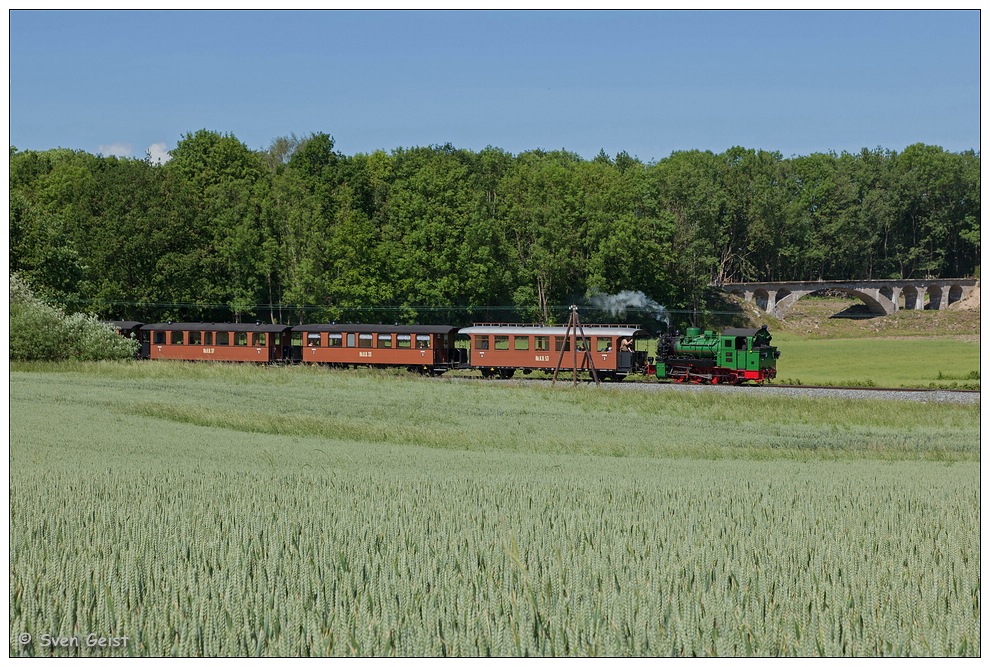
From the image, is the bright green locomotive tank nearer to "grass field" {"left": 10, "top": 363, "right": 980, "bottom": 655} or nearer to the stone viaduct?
"grass field" {"left": 10, "top": 363, "right": 980, "bottom": 655}

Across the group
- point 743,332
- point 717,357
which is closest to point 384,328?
point 717,357

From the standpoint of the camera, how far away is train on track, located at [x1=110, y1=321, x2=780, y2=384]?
1789 inches

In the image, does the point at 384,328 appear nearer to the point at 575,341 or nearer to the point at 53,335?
the point at 575,341

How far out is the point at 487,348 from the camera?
48094 millimetres

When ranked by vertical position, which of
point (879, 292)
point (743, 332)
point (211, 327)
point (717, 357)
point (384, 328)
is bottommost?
point (717, 357)

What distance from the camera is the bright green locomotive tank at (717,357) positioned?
44950 millimetres

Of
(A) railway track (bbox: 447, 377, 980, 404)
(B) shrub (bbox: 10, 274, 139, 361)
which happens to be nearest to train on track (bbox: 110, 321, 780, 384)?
(A) railway track (bbox: 447, 377, 980, 404)

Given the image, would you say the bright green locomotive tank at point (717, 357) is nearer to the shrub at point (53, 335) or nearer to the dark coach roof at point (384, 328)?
the dark coach roof at point (384, 328)

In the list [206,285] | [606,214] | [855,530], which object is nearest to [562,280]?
[606,214]

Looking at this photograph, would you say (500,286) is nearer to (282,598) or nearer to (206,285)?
(206,285)


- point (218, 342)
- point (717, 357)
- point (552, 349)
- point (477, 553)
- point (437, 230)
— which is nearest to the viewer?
point (477, 553)

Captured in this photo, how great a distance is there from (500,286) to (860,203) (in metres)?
46.4

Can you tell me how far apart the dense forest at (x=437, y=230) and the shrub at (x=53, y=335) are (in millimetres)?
8898

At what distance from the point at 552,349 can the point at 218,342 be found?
17.6 m
